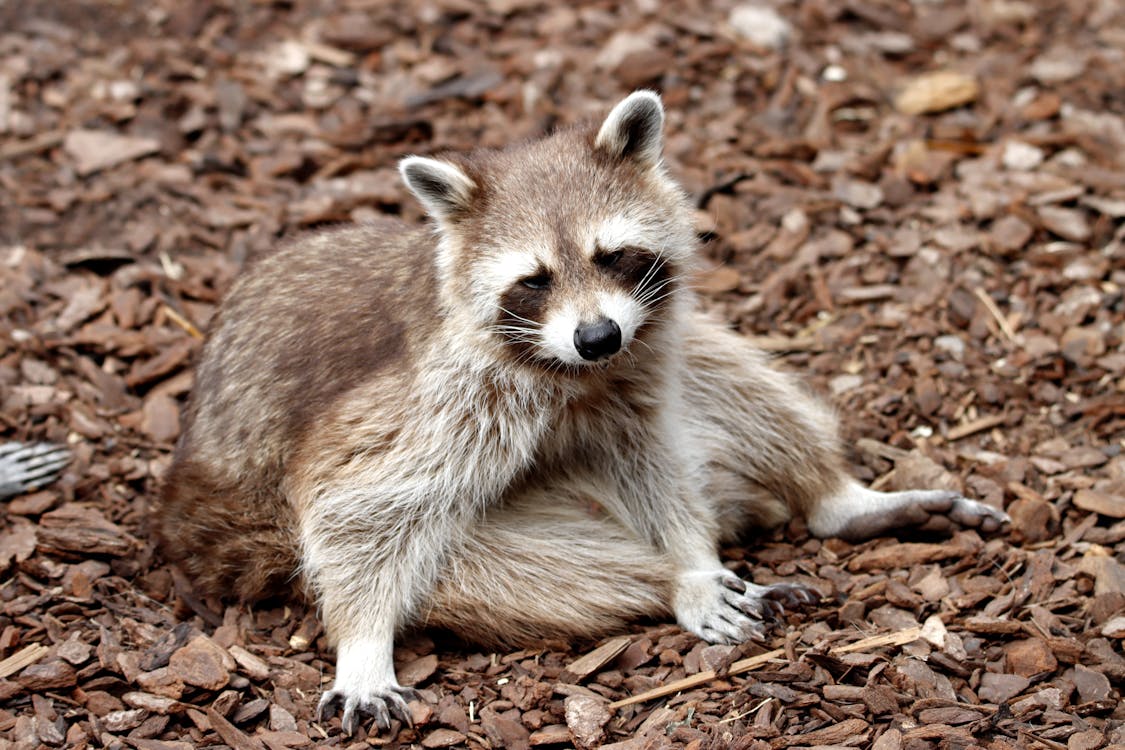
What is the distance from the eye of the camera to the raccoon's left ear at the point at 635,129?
195 inches

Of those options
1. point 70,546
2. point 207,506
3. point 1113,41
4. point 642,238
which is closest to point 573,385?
point 642,238

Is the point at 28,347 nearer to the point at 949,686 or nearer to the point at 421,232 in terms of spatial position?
the point at 421,232

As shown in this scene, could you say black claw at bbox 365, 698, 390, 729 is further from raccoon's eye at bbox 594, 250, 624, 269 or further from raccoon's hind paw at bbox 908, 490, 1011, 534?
raccoon's hind paw at bbox 908, 490, 1011, 534

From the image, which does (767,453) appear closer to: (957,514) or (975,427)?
(957,514)

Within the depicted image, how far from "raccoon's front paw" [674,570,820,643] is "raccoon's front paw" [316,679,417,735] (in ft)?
3.81

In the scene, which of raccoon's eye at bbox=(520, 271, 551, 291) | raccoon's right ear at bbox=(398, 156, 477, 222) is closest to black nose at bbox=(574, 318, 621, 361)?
raccoon's eye at bbox=(520, 271, 551, 291)

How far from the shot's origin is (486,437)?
5117 mm

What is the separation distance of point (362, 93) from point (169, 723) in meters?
4.89

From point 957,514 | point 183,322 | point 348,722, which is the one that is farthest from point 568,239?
point 183,322

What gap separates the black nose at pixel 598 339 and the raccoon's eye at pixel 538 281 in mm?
268

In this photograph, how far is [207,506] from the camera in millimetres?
5309

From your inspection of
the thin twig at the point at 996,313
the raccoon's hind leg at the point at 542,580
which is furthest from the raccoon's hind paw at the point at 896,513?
the thin twig at the point at 996,313

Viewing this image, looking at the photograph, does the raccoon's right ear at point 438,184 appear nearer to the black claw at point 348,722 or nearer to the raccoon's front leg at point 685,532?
the raccoon's front leg at point 685,532

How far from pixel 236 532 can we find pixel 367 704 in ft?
3.27
